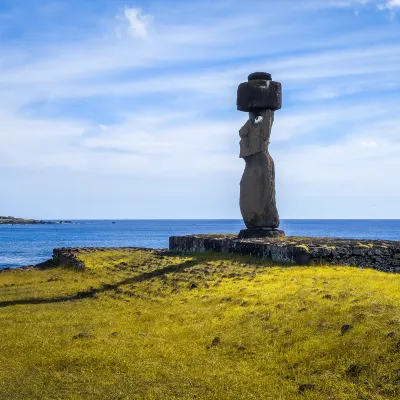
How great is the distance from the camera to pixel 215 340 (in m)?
10.9

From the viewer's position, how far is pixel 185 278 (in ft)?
58.8

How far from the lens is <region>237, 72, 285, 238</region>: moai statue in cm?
2475

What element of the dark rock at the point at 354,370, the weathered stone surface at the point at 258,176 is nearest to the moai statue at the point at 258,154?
the weathered stone surface at the point at 258,176

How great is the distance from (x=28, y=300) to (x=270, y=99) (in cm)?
1266

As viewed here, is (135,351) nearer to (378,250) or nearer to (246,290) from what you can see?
(246,290)

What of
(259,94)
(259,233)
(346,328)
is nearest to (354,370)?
(346,328)

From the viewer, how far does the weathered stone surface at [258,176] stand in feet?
82.3

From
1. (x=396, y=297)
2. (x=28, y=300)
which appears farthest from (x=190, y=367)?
(x=28, y=300)

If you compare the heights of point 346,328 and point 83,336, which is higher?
point 346,328

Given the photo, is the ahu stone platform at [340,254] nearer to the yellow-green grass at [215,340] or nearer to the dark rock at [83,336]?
the yellow-green grass at [215,340]

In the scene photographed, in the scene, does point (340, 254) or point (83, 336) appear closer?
point (83, 336)

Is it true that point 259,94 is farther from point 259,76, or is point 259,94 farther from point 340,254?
point 340,254

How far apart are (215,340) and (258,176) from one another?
1479 centimetres

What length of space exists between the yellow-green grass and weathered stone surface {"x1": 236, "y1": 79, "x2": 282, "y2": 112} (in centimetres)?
932
